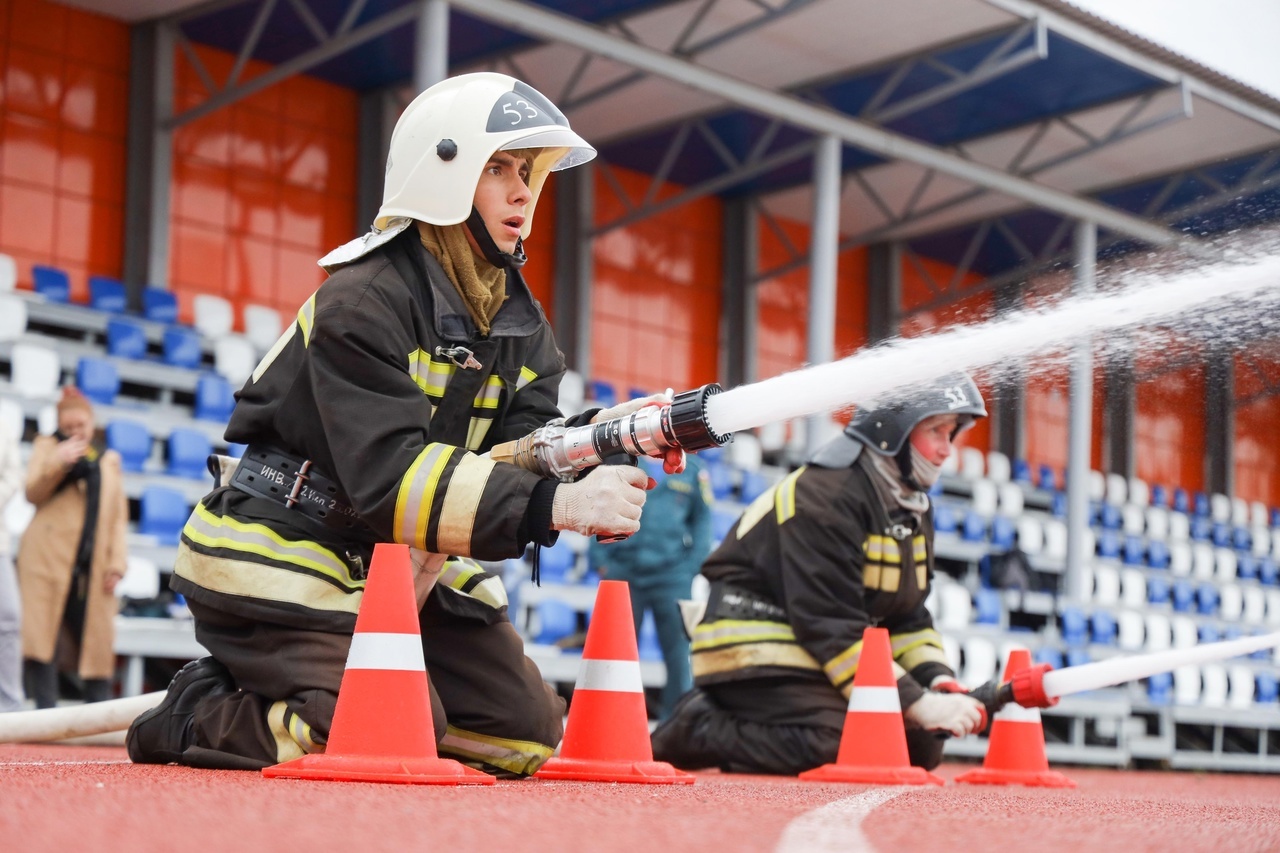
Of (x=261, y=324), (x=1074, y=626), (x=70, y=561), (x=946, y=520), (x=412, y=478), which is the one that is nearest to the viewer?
(x=412, y=478)

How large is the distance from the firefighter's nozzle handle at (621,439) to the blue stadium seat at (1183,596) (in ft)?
59.0

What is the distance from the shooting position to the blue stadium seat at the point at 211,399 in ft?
40.4

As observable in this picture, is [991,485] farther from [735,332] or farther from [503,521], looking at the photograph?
[503,521]

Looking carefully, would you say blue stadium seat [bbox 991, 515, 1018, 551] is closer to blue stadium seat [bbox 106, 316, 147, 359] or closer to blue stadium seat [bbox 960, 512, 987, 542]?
blue stadium seat [bbox 960, 512, 987, 542]

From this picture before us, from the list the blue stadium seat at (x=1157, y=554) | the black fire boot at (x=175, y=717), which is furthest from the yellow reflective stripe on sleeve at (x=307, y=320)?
the blue stadium seat at (x=1157, y=554)

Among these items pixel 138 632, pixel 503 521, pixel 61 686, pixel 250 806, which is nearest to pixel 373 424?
pixel 503 521

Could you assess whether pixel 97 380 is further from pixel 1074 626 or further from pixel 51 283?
pixel 1074 626

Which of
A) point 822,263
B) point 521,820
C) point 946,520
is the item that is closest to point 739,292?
point 946,520

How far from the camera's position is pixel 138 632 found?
822 centimetres

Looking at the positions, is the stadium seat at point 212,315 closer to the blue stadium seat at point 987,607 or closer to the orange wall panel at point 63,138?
the orange wall panel at point 63,138

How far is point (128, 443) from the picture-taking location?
10883 mm

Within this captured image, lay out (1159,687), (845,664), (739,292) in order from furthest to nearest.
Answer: (739,292), (1159,687), (845,664)

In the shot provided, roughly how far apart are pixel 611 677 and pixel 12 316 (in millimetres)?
9229

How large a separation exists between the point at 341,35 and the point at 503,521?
1136 cm
